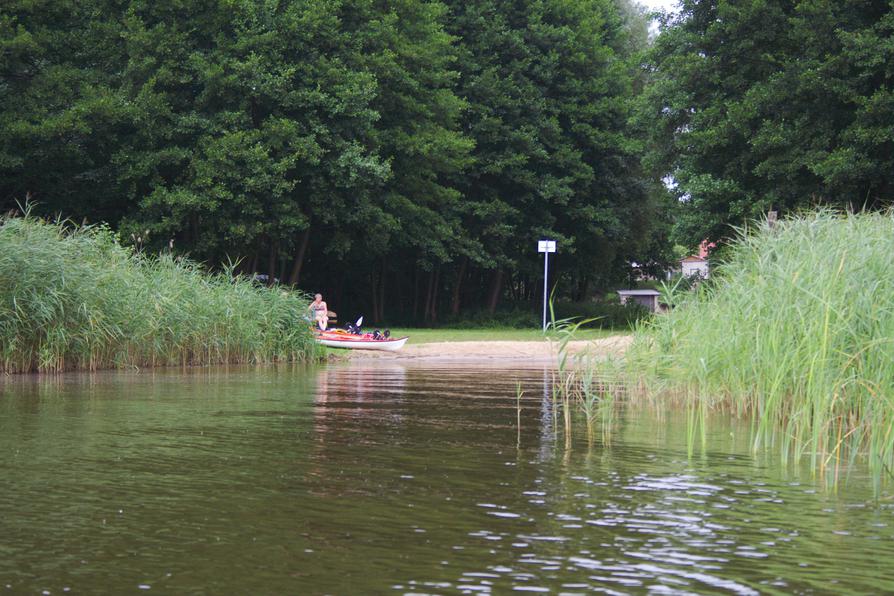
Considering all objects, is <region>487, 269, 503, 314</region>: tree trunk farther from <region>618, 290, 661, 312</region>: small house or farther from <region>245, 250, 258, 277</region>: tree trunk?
<region>618, 290, 661, 312</region>: small house

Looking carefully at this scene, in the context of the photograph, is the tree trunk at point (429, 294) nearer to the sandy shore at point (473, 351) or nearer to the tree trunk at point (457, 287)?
the tree trunk at point (457, 287)

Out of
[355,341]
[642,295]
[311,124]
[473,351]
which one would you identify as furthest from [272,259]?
[642,295]

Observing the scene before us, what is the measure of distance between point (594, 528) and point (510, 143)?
4141 cm

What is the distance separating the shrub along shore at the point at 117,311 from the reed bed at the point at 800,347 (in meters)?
10.0

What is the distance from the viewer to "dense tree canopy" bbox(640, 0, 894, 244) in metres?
31.8

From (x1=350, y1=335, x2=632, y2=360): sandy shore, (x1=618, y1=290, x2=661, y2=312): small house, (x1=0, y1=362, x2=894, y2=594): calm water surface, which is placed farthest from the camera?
(x1=618, y1=290, x2=661, y2=312): small house

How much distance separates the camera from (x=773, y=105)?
34.6m

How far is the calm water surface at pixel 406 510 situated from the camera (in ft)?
19.3

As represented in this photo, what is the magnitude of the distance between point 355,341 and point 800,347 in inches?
728

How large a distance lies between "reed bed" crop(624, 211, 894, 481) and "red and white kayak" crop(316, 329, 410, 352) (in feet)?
46.0

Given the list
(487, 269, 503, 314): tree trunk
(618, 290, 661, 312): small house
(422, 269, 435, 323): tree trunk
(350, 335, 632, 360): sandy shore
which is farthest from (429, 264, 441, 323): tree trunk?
(618, 290, 661, 312): small house

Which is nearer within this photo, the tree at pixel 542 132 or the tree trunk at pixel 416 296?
the tree at pixel 542 132

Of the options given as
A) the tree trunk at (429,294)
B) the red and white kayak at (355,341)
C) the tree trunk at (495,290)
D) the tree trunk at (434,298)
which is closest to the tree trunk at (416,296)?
the tree trunk at (429,294)

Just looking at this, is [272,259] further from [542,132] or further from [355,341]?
[542,132]
